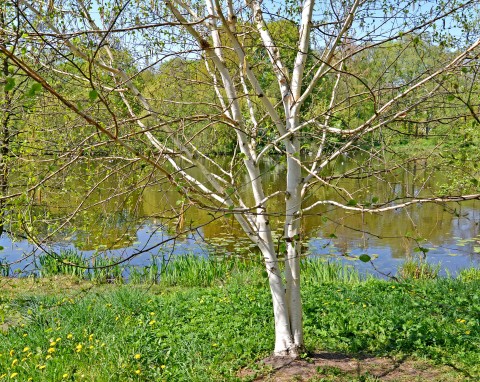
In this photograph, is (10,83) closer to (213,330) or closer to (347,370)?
(347,370)

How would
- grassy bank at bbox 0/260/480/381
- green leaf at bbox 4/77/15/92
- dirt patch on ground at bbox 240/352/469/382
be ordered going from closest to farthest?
1. green leaf at bbox 4/77/15/92
2. dirt patch on ground at bbox 240/352/469/382
3. grassy bank at bbox 0/260/480/381

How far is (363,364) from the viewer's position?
14.7 feet

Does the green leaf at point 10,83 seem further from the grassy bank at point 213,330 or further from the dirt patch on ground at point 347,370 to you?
the dirt patch on ground at point 347,370

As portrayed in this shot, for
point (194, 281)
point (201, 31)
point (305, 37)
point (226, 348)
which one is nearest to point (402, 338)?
point (226, 348)

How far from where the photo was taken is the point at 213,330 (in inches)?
205

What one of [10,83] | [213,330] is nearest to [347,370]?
[213,330]

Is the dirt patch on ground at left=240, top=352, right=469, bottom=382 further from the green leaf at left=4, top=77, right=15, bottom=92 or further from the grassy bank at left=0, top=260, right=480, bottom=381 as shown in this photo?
the green leaf at left=4, top=77, right=15, bottom=92

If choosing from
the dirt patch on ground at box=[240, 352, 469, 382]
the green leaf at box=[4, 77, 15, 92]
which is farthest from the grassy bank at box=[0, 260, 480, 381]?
the green leaf at box=[4, 77, 15, 92]

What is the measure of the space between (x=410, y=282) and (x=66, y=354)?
4.62 metres

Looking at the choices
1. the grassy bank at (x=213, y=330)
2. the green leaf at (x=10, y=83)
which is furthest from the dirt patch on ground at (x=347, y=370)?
the green leaf at (x=10, y=83)

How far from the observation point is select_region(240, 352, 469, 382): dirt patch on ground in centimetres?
419

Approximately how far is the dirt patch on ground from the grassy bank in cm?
11

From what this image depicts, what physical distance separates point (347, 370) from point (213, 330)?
4.72 ft

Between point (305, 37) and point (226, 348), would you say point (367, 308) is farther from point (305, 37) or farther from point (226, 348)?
point (305, 37)
